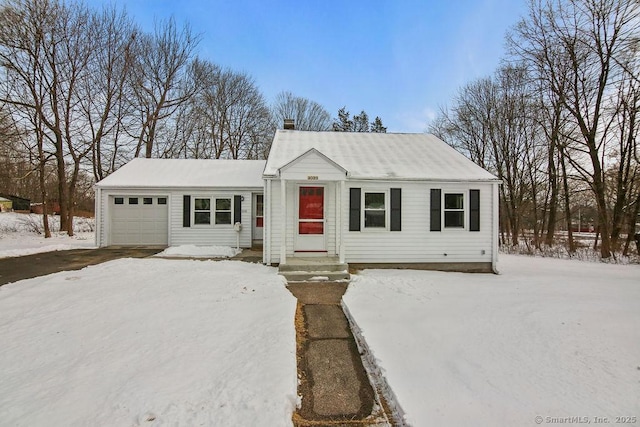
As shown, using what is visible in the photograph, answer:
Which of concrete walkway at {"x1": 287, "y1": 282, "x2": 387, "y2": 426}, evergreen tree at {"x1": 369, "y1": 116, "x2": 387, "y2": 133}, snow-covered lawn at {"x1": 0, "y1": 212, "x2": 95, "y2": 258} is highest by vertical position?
evergreen tree at {"x1": 369, "y1": 116, "x2": 387, "y2": 133}

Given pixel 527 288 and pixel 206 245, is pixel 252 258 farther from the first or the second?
pixel 527 288

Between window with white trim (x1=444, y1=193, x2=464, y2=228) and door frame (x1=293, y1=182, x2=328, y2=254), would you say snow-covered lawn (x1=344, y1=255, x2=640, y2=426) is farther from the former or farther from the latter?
Result: window with white trim (x1=444, y1=193, x2=464, y2=228)

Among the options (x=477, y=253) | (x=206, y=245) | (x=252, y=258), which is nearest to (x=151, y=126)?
(x=206, y=245)

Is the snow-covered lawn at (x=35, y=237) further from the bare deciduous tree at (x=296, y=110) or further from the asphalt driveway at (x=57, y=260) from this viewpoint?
the bare deciduous tree at (x=296, y=110)

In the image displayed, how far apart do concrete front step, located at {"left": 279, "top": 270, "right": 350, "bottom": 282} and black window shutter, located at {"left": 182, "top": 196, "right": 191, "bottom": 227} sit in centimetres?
619

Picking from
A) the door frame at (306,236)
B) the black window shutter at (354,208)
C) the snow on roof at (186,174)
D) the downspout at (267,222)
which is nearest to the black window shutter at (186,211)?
the snow on roof at (186,174)

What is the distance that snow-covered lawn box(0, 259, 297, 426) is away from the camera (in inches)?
99.8

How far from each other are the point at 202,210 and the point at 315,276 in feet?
22.1

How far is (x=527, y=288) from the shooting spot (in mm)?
6871

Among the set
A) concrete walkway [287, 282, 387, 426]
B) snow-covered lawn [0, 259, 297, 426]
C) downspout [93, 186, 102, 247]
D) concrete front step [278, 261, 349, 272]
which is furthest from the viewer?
downspout [93, 186, 102, 247]

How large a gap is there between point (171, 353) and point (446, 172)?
8236mm

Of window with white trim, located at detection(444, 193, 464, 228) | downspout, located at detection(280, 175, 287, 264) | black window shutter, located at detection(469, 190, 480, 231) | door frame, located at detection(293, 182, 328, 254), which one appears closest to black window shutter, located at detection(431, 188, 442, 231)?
window with white trim, located at detection(444, 193, 464, 228)

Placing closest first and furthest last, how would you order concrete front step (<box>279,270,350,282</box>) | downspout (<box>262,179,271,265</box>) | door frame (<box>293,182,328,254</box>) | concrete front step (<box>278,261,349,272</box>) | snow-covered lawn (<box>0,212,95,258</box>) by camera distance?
concrete front step (<box>279,270,350,282</box>)
concrete front step (<box>278,261,349,272</box>)
downspout (<box>262,179,271,265</box>)
door frame (<box>293,182,328,254</box>)
snow-covered lawn (<box>0,212,95,258</box>)

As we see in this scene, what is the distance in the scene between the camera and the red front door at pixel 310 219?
28.6 feet
